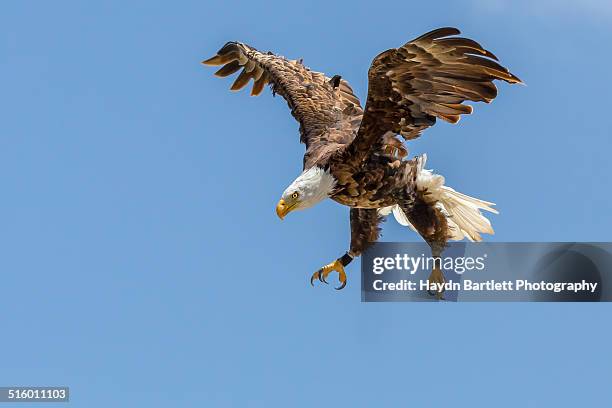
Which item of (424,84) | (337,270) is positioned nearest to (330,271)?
(337,270)

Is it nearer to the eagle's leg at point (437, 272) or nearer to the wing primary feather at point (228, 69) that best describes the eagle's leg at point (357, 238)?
the eagle's leg at point (437, 272)

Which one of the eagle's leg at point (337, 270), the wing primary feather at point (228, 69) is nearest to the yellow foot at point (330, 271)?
the eagle's leg at point (337, 270)

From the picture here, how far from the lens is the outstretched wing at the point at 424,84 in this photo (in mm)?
17734

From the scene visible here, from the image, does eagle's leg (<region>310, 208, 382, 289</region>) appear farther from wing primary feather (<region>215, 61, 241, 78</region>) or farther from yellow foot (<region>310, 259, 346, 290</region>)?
wing primary feather (<region>215, 61, 241, 78</region>)

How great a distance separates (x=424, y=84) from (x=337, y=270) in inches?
124

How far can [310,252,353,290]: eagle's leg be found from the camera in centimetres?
2036

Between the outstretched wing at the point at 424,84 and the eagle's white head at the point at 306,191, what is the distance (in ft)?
1.57

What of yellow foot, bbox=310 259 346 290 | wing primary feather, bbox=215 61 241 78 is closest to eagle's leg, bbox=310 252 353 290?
yellow foot, bbox=310 259 346 290

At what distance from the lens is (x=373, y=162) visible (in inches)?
752

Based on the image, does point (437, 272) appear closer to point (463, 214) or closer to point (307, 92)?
point (463, 214)

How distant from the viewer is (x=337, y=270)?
20375mm

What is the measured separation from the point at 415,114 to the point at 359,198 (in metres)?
1.27

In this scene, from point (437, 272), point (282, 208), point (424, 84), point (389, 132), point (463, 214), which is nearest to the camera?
point (424, 84)

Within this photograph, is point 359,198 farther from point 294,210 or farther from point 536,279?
point 536,279
